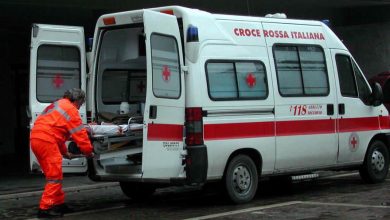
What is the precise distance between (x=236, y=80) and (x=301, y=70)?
139 cm

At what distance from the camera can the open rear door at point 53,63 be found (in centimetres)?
998

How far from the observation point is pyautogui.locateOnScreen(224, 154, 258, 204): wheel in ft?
29.5

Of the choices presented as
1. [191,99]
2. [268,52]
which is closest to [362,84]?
[268,52]

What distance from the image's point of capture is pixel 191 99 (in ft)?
28.0

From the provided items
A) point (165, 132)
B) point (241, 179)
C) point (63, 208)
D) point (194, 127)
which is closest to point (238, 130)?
point (241, 179)

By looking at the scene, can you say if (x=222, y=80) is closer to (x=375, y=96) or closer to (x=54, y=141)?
(x=54, y=141)

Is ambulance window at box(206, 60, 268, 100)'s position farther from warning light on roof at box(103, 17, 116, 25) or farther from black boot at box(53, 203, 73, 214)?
black boot at box(53, 203, 73, 214)

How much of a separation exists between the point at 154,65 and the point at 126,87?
1608mm

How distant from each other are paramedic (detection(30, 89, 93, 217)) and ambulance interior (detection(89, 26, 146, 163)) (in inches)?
15.9

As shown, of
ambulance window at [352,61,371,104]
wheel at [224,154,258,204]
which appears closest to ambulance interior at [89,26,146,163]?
wheel at [224,154,258,204]

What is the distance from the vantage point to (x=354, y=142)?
10.7m

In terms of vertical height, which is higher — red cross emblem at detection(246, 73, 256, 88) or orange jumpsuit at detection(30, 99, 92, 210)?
red cross emblem at detection(246, 73, 256, 88)

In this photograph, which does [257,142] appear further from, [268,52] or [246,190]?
[268,52]

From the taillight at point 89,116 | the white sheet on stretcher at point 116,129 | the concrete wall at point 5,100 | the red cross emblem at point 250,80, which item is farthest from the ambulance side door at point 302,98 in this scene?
the concrete wall at point 5,100
